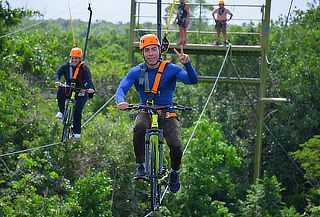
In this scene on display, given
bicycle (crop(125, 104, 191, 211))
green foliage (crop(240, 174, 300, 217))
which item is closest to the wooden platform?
green foliage (crop(240, 174, 300, 217))

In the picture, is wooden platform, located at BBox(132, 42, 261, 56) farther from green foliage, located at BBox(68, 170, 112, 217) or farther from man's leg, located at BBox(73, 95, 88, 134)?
man's leg, located at BBox(73, 95, 88, 134)

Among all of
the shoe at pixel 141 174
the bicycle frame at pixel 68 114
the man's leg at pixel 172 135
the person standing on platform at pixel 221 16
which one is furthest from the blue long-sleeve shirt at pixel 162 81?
the person standing on platform at pixel 221 16

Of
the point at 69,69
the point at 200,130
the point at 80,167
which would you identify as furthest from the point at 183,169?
the point at 69,69

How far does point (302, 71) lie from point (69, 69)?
916 inches

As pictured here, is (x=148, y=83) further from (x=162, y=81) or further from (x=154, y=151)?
(x=154, y=151)

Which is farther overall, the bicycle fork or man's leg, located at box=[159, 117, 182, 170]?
man's leg, located at box=[159, 117, 182, 170]

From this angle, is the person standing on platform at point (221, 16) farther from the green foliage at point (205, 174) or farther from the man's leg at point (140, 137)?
the man's leg at point (140, 137)

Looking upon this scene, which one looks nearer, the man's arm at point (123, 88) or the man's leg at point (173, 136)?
the man's arm at point (123, 88)

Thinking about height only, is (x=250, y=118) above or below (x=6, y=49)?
below

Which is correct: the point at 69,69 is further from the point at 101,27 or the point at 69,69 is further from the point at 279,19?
the point at 101,27

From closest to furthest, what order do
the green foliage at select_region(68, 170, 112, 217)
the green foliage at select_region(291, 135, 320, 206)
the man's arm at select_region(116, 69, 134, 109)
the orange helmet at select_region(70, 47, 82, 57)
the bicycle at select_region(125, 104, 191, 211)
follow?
the man's arm at select_region(116, 69, 134, 109) → the bicycle at select_region(125, 104, 191, 211) → the orange helmet at select_region(70, 47, 82, 57) → the green foliage at select_region(68, 170, 112, 217) → the green foliage at select_region(291, 135, 320, 206)

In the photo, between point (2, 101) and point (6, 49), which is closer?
point (2, 101)

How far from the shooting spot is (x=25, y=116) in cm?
2575

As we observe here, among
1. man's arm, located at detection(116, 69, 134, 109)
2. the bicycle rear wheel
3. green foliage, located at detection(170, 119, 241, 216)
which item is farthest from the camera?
green foliage, located at detection(170, 119, 241, 216)
